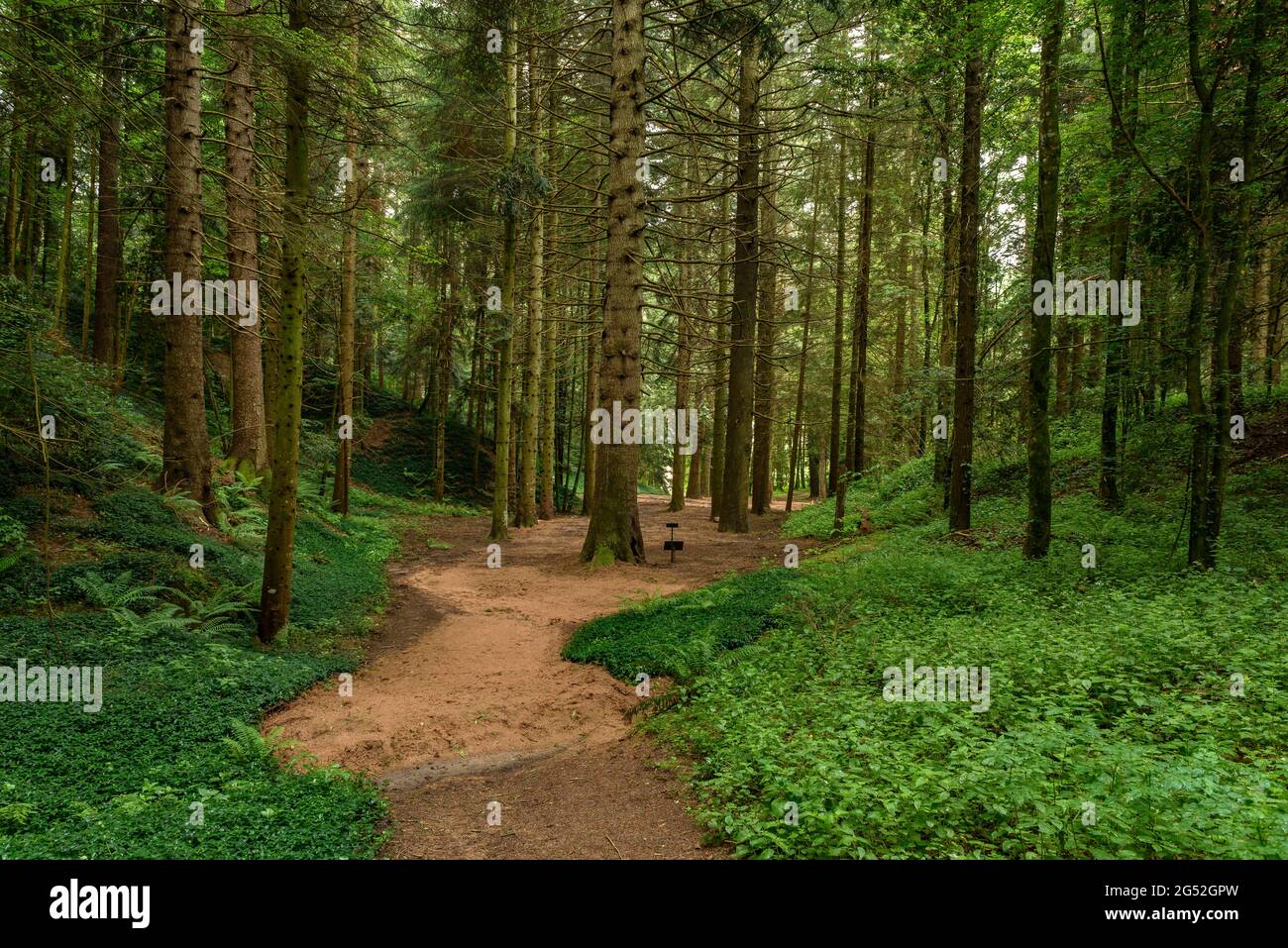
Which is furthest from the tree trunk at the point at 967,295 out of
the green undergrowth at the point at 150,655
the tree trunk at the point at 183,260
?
the tree trunk at the point at 183,260

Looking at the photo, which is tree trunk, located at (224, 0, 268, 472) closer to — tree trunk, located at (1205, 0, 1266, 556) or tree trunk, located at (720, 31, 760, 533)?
tree trunk, located at (720, 31, 760, 533)

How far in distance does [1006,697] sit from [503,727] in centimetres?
485

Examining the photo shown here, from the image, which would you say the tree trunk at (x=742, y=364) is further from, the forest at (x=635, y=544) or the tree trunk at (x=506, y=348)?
the tree trunk at (x=506, y=348)

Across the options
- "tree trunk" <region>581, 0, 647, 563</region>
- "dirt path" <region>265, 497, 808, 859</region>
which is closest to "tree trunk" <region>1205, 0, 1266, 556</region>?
"dirt path" <region>265, 497, 808, 859</region>

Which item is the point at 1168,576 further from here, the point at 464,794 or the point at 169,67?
the point at 169,67

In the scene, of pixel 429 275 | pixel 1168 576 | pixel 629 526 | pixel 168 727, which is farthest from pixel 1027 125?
pixel 429 275

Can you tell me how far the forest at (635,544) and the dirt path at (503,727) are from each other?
51 millimetres

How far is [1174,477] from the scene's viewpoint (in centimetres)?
1230

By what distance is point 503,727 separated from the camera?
21.6 ft

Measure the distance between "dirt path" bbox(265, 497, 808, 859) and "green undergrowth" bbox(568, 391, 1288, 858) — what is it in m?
0.52

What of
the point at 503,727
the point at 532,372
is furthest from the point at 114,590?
the point at 532,372

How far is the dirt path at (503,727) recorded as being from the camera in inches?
178

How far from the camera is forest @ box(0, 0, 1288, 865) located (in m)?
4.32

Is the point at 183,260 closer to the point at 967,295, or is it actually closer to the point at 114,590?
the point at 114,590
